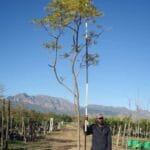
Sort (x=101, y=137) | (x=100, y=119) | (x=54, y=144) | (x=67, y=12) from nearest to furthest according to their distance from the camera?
(x=100, y=119) < (x=101, y=137) < (x=67, y=12) < (x=54, y=144)

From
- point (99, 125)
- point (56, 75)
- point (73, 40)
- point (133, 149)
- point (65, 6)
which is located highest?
point (65, 6)

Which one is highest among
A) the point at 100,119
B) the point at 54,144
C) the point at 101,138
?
the point at 100,119

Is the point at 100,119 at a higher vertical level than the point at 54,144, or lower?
higher

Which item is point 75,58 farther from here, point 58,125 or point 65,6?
point 58,125

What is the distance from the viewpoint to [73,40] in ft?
64.9

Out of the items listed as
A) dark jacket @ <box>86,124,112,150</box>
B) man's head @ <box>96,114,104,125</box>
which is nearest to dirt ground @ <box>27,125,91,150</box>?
dark jacket @ <box>86,124,112,150</box>

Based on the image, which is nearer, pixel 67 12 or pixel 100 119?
pixel 100 119

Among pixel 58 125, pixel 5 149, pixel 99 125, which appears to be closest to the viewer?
pixel 99 125

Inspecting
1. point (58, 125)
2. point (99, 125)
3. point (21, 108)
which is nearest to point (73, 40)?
point (99, 125)

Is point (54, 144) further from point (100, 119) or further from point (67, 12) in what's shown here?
point (100, 119)

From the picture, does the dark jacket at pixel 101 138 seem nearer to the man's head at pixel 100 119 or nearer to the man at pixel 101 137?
the man at pixel 101 137

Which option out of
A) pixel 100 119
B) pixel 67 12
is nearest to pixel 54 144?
pixel 67 12

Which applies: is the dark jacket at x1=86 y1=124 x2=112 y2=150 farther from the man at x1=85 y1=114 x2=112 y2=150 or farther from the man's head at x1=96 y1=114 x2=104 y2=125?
the man's head at x1=96 y1=114 x2=104 y2=125

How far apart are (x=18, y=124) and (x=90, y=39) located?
99.8ft
